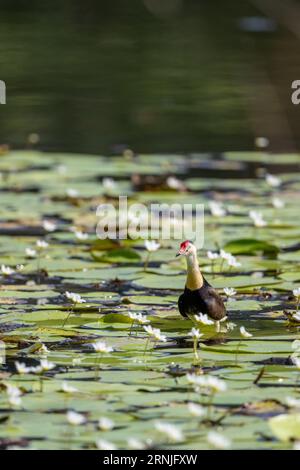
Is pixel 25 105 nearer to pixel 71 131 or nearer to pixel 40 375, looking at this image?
pixel 71 131

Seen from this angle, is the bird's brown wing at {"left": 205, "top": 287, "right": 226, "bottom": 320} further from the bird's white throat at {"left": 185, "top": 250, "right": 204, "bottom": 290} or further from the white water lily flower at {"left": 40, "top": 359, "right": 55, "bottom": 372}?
the white water lily flower at {"left": 40, "top": 359, "right": 55, "bottom": 372}

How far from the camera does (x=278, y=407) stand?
14.1 ft

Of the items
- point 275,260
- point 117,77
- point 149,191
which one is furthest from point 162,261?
point 117,77

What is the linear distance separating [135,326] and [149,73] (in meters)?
9.61

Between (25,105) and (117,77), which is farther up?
(117,77)

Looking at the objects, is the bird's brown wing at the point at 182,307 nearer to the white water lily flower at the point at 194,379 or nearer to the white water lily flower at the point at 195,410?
the white water lily flower at the point at 194,379

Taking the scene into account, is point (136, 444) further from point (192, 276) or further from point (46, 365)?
point (192, 276)

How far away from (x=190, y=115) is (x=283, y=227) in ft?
14.3

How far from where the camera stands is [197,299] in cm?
550

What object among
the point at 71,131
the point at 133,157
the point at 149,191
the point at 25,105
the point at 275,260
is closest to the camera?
the point at 275,260

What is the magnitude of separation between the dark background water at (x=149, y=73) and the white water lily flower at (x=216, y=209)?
258 cm

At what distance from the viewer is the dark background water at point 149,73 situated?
1145 cm

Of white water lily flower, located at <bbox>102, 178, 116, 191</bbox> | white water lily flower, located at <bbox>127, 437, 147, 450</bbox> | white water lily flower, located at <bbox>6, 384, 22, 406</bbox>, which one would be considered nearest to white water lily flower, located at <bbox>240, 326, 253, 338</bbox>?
white water lily flower, located at <bbox>6, 384, 22, 406</bbox>

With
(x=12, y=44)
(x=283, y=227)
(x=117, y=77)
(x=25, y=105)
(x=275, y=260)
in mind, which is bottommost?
(x=275, y=260)
